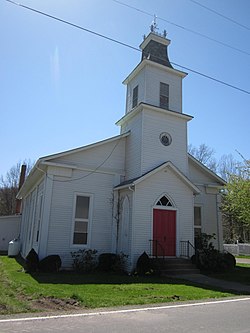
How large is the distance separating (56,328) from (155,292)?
4.52 meters

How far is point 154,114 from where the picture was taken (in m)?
17.5

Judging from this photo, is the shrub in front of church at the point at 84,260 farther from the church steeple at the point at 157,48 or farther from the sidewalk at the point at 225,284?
the church steeple at the point at 157,48

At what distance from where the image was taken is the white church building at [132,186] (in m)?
15.4

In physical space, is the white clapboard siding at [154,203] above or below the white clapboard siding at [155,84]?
below

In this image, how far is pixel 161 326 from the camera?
19.2 feet

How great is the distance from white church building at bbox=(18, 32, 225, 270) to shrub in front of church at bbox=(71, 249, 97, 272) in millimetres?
366

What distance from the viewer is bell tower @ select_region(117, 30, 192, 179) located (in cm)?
1697

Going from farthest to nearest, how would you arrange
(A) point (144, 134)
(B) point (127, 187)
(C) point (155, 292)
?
1. (A) point (144, 134)
2. (B) point (127, 187)
3. (C) point (155, 292)

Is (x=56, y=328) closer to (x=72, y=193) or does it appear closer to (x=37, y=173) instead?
(x=72, y=193)

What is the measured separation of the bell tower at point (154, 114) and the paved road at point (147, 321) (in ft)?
31.4

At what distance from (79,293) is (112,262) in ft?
21.3

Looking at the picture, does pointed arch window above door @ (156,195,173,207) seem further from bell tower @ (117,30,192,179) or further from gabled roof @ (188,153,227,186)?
gabled roof @ (188,153,227,186)

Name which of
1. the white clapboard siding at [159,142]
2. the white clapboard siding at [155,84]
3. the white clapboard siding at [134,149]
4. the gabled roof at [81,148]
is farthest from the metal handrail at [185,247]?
the white clapboard siding at [155,84]

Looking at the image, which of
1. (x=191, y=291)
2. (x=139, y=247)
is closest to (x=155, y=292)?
(x=191, y=291)
